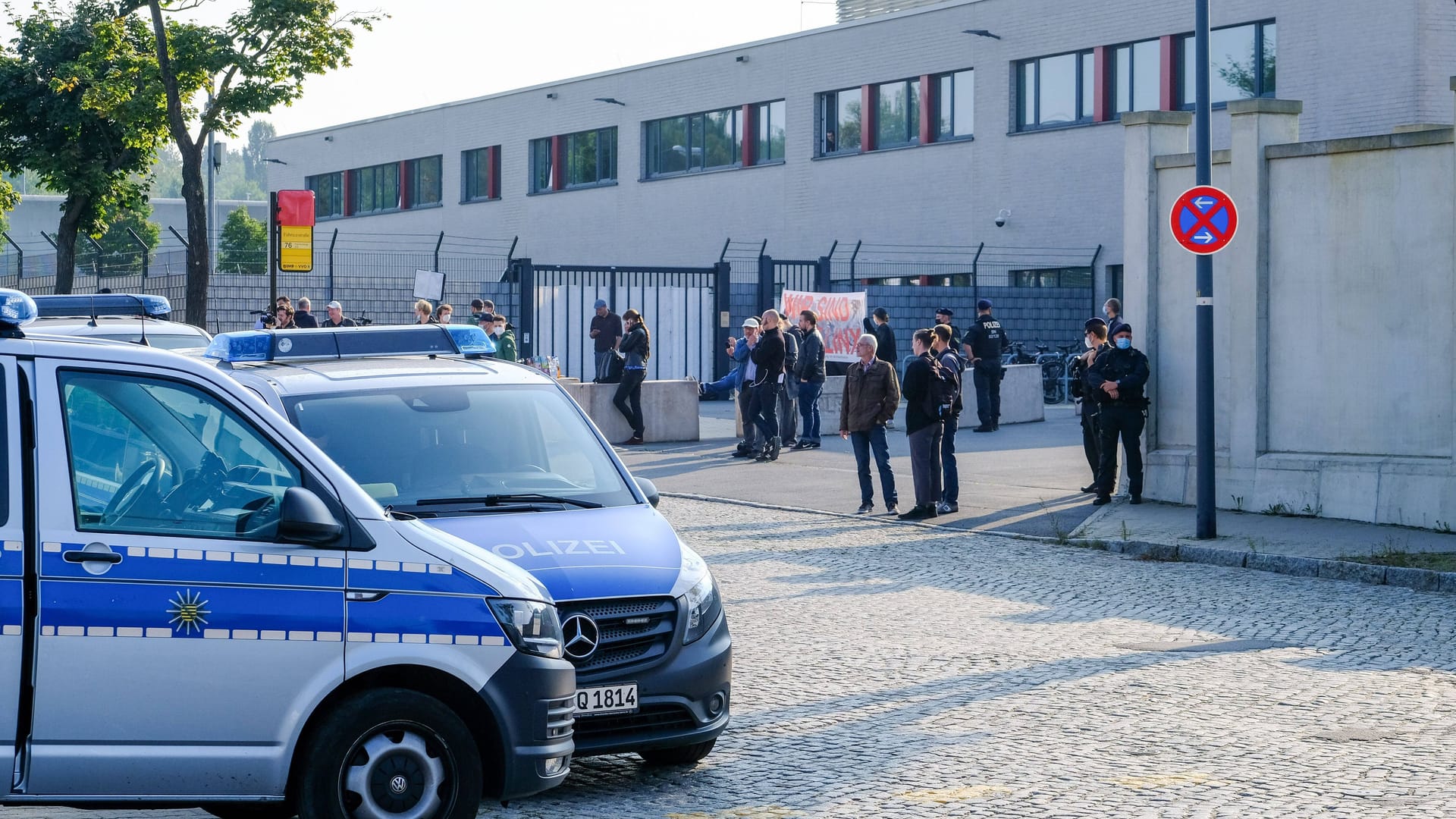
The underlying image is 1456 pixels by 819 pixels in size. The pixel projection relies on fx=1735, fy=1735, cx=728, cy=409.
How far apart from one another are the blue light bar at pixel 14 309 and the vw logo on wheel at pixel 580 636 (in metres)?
2.06

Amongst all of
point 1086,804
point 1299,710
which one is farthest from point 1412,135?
point 1086,804

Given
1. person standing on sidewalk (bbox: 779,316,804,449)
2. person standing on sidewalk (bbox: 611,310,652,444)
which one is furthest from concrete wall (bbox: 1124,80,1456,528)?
person standing on sidewalk (bbox: 611,310,652,444)

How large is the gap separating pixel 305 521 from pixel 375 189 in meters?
53.6

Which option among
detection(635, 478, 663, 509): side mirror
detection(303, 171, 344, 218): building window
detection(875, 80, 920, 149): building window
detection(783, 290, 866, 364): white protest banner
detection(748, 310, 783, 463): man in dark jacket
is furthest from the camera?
detection(303, 171, 344, 218): building window

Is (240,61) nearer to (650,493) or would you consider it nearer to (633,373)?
(633,373)

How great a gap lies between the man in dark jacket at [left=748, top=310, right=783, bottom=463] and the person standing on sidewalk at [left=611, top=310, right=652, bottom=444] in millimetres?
2279

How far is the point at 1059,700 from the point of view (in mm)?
8117

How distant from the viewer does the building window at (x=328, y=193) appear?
59.0 m

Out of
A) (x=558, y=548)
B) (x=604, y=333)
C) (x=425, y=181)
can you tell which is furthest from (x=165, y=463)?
(x=425, y=181)

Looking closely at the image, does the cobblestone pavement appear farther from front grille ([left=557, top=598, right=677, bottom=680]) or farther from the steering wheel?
the steering wheel

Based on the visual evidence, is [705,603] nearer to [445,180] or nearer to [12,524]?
[12,524]

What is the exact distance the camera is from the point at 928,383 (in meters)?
15.6

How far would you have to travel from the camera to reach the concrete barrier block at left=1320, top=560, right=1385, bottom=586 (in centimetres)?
1227

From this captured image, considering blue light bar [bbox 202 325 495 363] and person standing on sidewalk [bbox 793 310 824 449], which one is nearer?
blue light bar [bbox 202 325 495 363]
